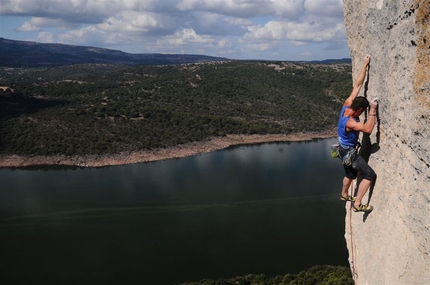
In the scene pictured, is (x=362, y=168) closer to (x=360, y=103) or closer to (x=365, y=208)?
(x=365, y=208)

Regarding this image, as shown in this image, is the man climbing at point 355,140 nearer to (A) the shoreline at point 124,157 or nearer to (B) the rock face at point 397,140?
(B) the rock face at point 397,140

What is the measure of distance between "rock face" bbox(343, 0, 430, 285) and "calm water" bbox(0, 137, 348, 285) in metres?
15.0

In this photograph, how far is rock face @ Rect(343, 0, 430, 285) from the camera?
362cm

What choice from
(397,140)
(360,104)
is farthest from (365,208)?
(360,104)

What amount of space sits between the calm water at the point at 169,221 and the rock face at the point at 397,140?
49.2 ft

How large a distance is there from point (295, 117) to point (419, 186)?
174 ft

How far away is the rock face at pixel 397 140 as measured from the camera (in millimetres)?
3623

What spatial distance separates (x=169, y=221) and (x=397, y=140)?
22.0 m

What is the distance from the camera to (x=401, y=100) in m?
4.06

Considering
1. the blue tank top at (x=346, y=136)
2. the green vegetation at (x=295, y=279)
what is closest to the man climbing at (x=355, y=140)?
the blue tank top at (x=346, y=136)

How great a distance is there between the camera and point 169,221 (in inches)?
984

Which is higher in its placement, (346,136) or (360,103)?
(360,103)

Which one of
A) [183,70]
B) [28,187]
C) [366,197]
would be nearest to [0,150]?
[28,187]

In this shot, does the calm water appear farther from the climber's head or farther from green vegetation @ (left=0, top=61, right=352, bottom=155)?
the climber's head
